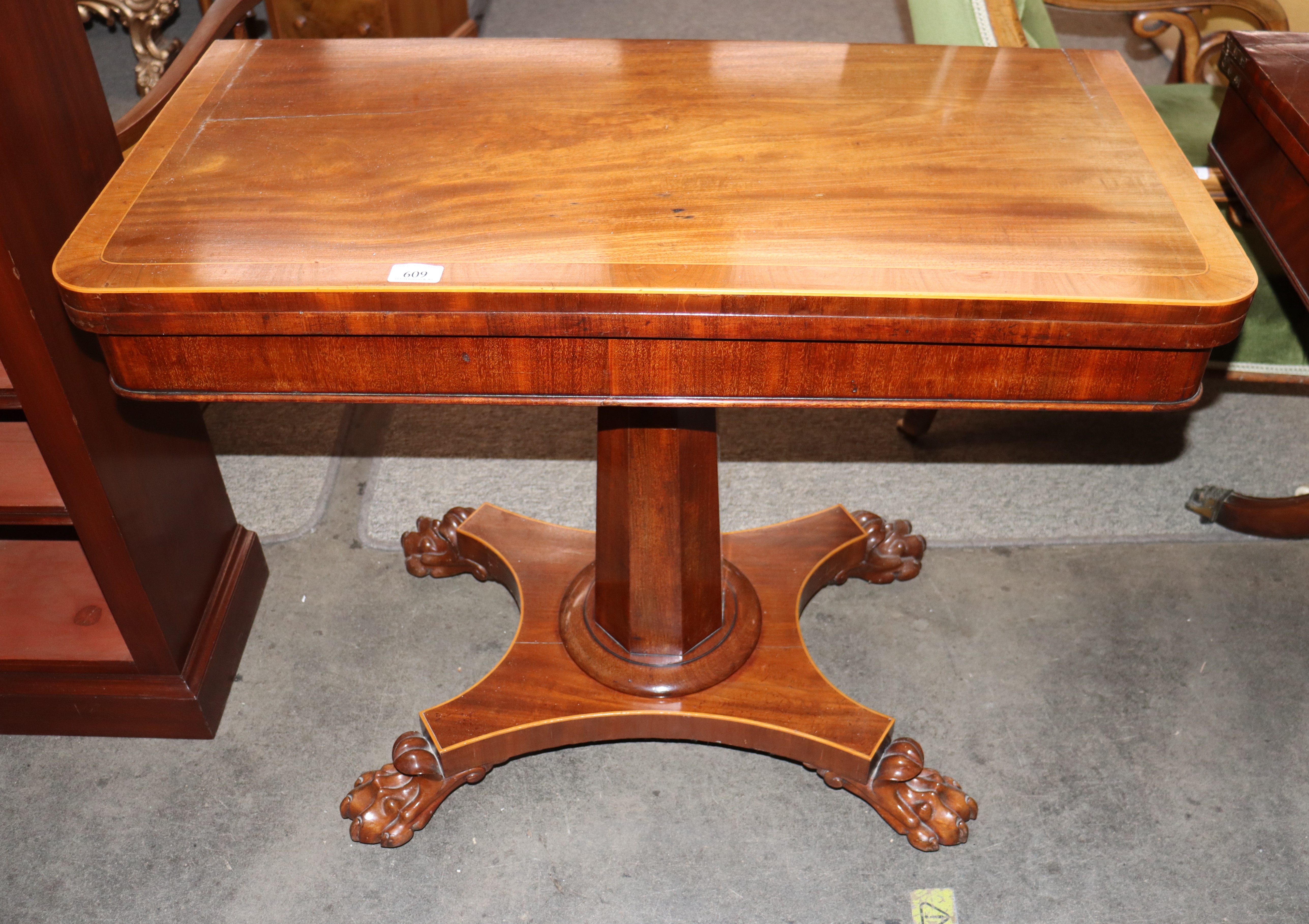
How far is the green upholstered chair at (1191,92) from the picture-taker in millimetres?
1623

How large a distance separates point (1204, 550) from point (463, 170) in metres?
1.49

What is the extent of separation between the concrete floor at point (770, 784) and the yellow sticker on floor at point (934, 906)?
0.02 metres

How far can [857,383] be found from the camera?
97 cm

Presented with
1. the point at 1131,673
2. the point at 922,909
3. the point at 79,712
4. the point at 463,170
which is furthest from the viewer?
the point at 1131,673

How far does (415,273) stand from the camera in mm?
923

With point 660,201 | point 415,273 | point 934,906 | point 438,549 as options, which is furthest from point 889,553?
point 415,273

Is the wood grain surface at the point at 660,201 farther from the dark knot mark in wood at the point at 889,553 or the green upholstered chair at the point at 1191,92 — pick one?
the dark knot mark in wood at the point at 889,553

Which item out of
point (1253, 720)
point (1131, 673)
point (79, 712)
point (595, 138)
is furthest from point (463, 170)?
point (1253, 720)

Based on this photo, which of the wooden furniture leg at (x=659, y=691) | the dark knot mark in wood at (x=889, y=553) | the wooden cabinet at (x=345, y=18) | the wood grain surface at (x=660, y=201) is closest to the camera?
the wood grain surface at (x=660, y=201)

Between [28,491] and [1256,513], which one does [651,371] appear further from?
[1256,513]

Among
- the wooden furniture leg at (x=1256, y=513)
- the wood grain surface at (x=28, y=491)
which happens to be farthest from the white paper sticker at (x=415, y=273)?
the wooden furniture leg at (x=1256, y=513)

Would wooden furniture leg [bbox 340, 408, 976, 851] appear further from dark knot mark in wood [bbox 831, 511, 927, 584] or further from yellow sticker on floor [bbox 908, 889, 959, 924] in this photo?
dark knot mark in wood [bbox 831, 511, 927, 584]

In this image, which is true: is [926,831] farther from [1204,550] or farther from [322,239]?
[322,239]

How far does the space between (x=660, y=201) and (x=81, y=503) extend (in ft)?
2.73
